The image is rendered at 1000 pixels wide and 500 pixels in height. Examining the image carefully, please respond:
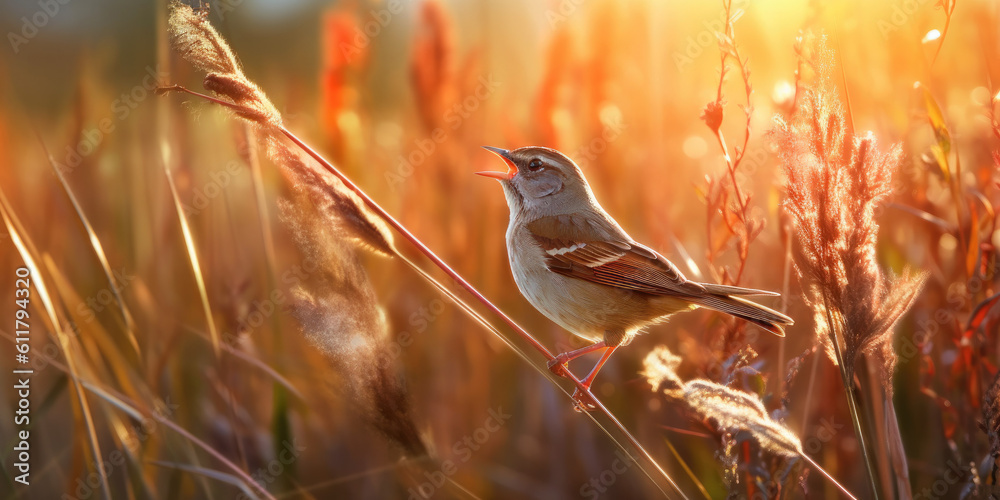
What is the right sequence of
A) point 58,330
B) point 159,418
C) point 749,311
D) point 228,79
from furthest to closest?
point 159,418 → point 58,330 → point 749,311 → point 228,79

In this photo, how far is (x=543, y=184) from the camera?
1942mm

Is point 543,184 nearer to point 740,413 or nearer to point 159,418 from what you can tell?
point 740,413

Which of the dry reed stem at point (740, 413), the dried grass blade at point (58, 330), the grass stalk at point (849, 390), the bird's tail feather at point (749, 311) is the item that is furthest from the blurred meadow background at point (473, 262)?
the dry reed stem at point (740, 413)

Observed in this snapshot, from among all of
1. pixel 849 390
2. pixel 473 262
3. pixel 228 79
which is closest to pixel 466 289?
pixel 228 79

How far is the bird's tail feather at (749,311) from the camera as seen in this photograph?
1.28m

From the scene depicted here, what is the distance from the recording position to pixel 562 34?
6.91 feet

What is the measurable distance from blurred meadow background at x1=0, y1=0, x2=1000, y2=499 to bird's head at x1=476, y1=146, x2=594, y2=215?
0.23m

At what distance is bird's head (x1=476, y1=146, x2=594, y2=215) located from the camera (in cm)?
188

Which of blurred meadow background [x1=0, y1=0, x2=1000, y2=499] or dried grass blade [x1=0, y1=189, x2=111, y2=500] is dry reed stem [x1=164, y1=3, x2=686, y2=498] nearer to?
blurred meadow background [x1=0, y1=0, x2=1000, y2=499]

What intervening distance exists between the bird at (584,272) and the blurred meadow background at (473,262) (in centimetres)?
14

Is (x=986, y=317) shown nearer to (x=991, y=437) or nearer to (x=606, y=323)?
(x=991, y=437)

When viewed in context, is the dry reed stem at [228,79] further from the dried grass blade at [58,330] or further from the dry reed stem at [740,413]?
the dried grass blade at [58,330]

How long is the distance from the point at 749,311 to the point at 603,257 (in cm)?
48

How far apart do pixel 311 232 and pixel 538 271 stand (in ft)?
1.95
